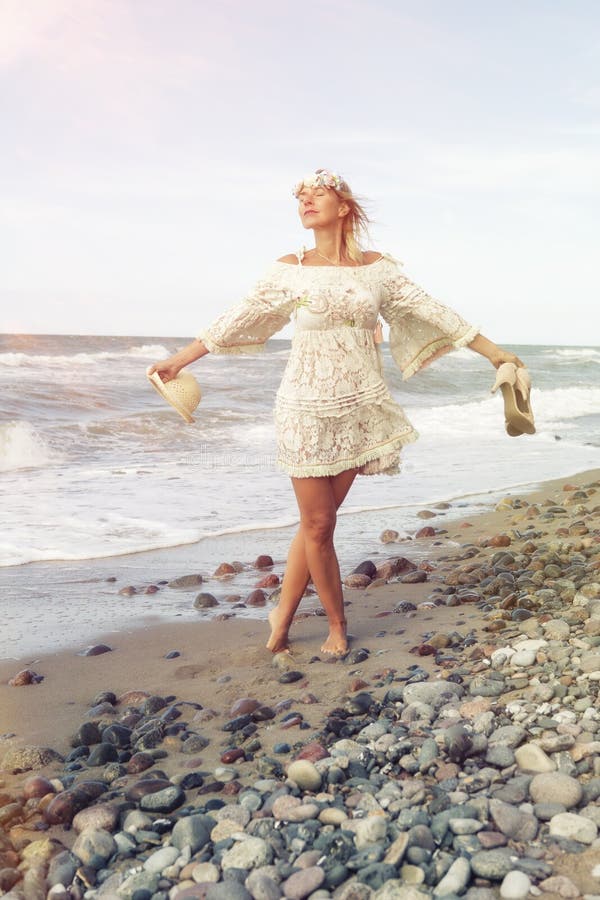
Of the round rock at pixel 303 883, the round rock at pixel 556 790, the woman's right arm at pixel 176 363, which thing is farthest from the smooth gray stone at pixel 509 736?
the woman's right arm at pixel 176 363

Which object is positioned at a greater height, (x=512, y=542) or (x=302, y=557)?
(x=302, y=557)

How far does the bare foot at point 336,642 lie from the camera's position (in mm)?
4535

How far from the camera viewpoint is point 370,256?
14.4 ft

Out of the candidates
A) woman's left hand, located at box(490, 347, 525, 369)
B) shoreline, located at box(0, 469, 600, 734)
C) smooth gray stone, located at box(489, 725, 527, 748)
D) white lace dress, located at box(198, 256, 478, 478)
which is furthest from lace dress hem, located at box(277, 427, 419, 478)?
smooth gray stone, located at box(489, 725, 527, 748)

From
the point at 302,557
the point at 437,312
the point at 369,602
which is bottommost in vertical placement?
the point at 369,602

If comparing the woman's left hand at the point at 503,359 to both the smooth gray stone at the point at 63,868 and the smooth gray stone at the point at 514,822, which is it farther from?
the smooth gray stone at the point at 63,868

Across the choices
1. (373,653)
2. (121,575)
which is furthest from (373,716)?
(121,575)

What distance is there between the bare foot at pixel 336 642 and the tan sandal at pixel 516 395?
4.47 feet

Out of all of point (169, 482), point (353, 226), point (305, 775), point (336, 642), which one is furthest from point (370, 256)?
point (169, 482)

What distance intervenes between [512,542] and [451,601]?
6.29 ft

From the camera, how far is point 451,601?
5.28 meters

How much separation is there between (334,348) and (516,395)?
0.90 meters

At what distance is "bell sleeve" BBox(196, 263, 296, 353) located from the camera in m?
4.27

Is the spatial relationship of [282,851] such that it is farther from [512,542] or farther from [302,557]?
[512,542]
